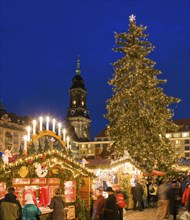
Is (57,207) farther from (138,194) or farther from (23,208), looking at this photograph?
(138,194)

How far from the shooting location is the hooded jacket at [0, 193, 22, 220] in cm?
810

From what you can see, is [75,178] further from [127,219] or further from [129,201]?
[129,201]

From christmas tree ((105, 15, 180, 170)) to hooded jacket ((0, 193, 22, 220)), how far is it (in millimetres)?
19667

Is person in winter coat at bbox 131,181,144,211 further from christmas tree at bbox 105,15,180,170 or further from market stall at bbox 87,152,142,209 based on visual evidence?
christmas tree at bbox 105,15,180,170

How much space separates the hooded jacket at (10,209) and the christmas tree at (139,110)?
64.5ft

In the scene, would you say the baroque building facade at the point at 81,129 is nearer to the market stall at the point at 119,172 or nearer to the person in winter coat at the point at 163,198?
the market stall at the point at 119,172

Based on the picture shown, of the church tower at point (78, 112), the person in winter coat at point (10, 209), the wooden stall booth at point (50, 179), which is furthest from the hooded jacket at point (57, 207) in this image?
the church tower at point (78, 112)

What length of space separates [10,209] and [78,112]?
341 feet

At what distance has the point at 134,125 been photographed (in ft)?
92.6

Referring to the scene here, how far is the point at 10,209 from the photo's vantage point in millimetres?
8148

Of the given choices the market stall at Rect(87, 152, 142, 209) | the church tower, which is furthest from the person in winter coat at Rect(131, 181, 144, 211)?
the church tower

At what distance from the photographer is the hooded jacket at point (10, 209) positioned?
8.10m

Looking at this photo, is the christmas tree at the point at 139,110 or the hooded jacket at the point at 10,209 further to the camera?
the christmas tree at the point at 139,110

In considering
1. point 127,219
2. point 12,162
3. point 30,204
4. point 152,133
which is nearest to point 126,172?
point 127,219
